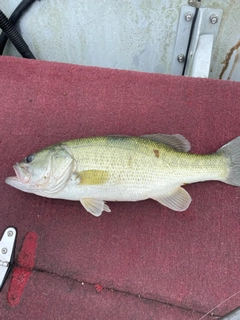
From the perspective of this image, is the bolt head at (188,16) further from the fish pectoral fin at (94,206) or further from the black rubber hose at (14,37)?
the fish pectoral fin at (94,206)

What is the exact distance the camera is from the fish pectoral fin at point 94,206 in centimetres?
149

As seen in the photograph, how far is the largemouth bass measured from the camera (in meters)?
1.45

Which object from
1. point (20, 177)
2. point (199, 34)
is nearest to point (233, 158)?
point (199, 34)

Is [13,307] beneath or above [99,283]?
beneath

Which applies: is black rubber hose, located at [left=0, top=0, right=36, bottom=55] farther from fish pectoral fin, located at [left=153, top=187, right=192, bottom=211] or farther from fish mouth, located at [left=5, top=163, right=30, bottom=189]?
fish pectoral fin, located at [left=153, top=187, right=192, bottom=211]

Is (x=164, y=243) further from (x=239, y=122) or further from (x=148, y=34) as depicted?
(x=148, y=34)

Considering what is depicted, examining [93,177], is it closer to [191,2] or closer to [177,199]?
[177,199]

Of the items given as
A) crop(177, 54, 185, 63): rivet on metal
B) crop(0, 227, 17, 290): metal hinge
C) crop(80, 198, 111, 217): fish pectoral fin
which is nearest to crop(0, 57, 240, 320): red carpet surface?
crop(0, 227, 17, 290): metal hinge

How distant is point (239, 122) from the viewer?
5.77ft

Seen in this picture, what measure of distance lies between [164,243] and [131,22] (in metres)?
1.32

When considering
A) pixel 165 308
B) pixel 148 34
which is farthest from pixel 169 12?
pixel 165 308

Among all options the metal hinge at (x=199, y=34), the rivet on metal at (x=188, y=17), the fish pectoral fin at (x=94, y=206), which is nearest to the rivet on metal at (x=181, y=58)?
the metal hinge at (x=199, y=34)

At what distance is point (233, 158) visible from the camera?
5.08 ft

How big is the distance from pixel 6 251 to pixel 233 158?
1.23 meters
